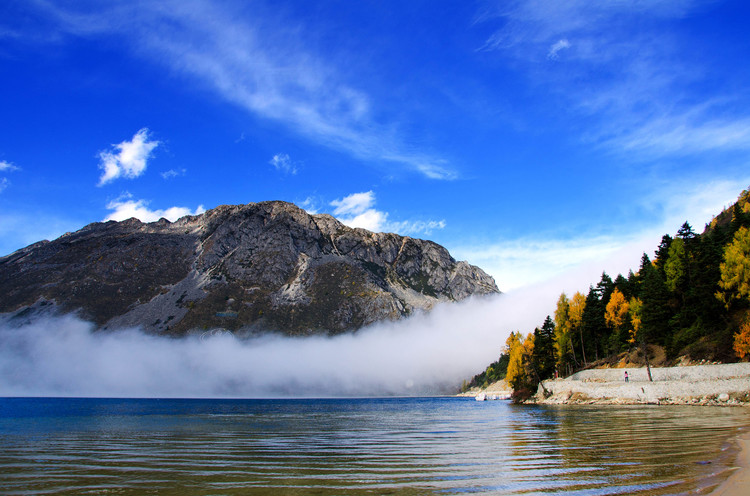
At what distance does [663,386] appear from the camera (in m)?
54.4

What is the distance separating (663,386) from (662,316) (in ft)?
55.6

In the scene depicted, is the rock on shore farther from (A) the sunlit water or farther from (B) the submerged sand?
(B) the submerged sand

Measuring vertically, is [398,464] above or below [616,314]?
below


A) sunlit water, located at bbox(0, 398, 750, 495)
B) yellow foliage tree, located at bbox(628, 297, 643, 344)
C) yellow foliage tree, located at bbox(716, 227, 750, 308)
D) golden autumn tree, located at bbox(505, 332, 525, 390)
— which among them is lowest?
golden autumn tree, located at bbox(505, 332, 525, 390)

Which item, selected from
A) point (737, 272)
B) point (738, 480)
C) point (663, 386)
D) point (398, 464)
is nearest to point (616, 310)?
point (663, 386)

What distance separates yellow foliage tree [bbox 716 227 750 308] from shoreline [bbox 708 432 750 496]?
1732 inches

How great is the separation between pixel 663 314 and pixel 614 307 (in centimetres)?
1569

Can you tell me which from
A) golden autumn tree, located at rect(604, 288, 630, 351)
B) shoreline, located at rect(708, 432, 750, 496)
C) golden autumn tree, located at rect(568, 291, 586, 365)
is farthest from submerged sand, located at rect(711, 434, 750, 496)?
golden autumn tree, located at rect(568, 291, 586, 365)

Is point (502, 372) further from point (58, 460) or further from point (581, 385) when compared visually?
point (58, 460)

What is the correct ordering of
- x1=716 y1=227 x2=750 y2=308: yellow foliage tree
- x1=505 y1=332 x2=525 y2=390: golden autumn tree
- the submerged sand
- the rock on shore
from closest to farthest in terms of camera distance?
1. the submerged sand
2. the rock on shore
3. x1=716 y1=227 x2=750 y2=308: yellow foliage tree
4. x1=505 y1=332 x2=525 y2=390: golden autumn tree

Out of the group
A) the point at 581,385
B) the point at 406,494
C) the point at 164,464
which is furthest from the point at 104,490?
the point at 581,385

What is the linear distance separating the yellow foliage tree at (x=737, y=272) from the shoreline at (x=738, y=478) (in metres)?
44.0

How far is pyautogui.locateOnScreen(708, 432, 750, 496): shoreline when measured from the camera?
11.1m

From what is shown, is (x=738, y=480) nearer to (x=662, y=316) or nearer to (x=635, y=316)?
(x=662, y=316)
